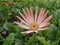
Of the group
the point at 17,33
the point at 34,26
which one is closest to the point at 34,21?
the point at 34,26

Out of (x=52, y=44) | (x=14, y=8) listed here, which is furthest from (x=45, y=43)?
(x=14, y=8)

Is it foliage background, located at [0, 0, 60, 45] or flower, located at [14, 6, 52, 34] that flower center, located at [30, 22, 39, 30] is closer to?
flower, located at [14, 6, 52, 34]

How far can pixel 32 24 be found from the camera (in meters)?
2.29

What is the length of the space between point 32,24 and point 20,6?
990 millimetres

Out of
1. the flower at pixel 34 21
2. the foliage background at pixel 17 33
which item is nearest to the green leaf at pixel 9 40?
the foliage background at pixel 17 33

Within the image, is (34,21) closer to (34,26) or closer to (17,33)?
(34,26)

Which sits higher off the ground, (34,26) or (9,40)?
(34,26)

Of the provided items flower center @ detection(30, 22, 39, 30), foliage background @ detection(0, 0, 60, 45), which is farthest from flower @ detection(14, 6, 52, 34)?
foliage background @ detection(0, 0, 60, 45)

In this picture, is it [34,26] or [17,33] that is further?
[17,33]

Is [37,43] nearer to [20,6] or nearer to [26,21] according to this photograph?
[26,21]

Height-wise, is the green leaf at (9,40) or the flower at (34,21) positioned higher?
the flower at (34,21)

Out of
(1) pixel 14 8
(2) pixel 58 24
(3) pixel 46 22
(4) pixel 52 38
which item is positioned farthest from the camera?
(1) pixel 14 8

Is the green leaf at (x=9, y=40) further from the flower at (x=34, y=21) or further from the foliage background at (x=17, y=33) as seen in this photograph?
the flower at (x=34, y=21)

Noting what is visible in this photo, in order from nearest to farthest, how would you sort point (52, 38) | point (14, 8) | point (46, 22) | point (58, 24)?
point (46, 22)
point (52, 38)
point (58, 24)
point (14, 8)
